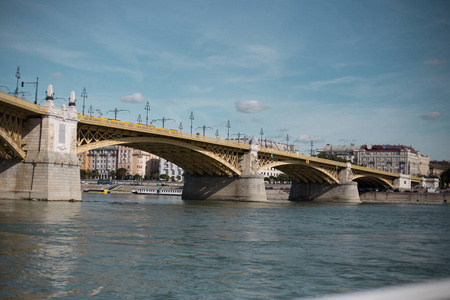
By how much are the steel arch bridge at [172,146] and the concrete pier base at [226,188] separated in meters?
1.06

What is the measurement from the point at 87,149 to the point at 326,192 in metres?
58.7

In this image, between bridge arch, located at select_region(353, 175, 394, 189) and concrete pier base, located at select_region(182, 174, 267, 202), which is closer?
concrete pier base, located at select_region(182, 174, 267, 202)

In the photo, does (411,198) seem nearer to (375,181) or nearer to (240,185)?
(375,181)

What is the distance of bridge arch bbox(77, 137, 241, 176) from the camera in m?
54.2

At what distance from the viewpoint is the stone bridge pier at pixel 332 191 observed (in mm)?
92750

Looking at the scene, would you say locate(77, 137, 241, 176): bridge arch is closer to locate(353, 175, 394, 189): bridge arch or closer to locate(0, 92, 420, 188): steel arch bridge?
locate(0, 92, 420, 188): steel arch bridge

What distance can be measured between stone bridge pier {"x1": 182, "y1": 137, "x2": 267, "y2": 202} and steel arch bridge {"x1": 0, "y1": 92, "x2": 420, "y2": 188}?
73cm

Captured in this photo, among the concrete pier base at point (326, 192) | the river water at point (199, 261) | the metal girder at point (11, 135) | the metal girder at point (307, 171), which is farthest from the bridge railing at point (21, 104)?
the concrete pier base at point (326, 192)

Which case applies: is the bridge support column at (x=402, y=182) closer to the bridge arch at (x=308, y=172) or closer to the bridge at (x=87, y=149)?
the bridge arch at (x=308, y=172)

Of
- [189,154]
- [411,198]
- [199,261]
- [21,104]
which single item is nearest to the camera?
[199,261]

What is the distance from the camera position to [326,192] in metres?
94.4

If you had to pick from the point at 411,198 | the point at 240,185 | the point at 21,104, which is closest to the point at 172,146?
the point at 240,185

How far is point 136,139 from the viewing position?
52.1 m

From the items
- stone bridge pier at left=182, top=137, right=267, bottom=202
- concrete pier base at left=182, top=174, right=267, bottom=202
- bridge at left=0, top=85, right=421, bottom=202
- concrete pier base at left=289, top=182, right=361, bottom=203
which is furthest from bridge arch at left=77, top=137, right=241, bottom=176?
concrete pier base at left=289, top=182, right=361, bottom=203
